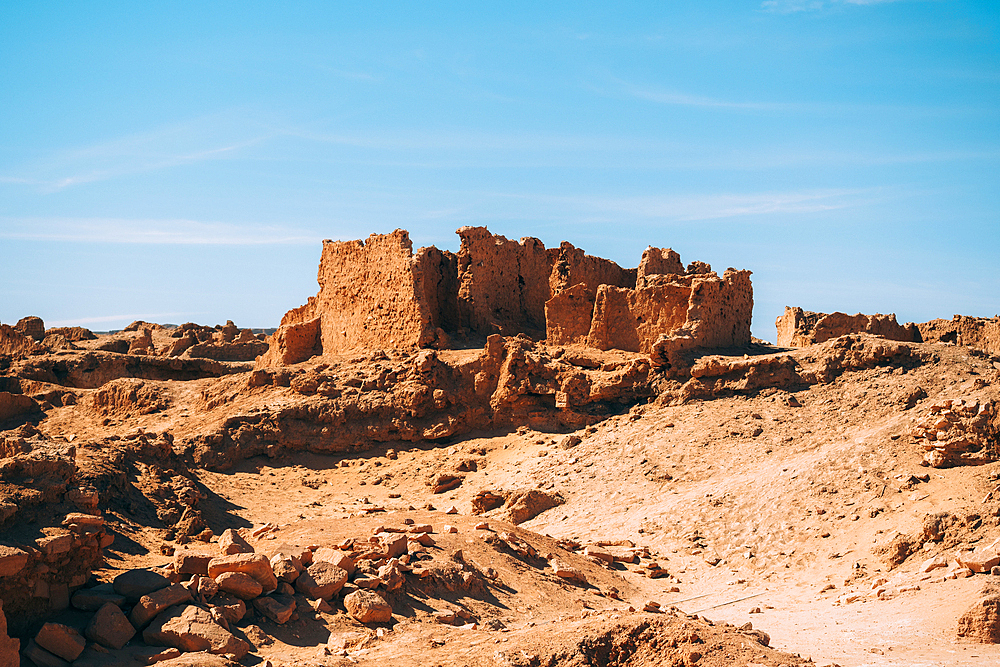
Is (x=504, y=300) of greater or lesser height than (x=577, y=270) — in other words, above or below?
below

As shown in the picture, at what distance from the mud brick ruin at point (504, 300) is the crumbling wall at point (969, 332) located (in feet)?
20.4

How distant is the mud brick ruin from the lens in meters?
18.1

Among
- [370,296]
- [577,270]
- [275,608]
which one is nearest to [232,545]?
[275,608]

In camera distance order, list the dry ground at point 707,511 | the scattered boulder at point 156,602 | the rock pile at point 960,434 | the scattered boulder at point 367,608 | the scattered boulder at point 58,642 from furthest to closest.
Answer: the rock pile at point 960,434 → the dry ground at point 707,511 → the scattered boulder at point 367,608 → the scattered boulder at point 156,602 → the scattered boulder at point 58,642

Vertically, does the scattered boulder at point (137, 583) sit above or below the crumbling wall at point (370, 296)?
below

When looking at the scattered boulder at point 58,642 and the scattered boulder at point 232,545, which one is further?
the scattered boulder at point 232,545

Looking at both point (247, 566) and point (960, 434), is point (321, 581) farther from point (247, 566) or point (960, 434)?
point (960, 434)

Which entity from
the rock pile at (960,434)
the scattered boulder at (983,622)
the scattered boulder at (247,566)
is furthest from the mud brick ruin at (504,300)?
the scattered boulder at (247,566)

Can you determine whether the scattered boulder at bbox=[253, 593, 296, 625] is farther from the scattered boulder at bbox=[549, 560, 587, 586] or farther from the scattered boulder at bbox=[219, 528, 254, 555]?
the scattered boulder at bbox=[549, 560, 587, 586]

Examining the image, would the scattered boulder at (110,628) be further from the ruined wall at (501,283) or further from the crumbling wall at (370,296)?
the ruined wall at (501,283)

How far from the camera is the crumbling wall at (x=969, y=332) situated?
2112 cm

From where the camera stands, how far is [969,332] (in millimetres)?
21516

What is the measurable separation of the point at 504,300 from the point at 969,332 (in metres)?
10.4

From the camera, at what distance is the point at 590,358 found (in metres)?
18.2
